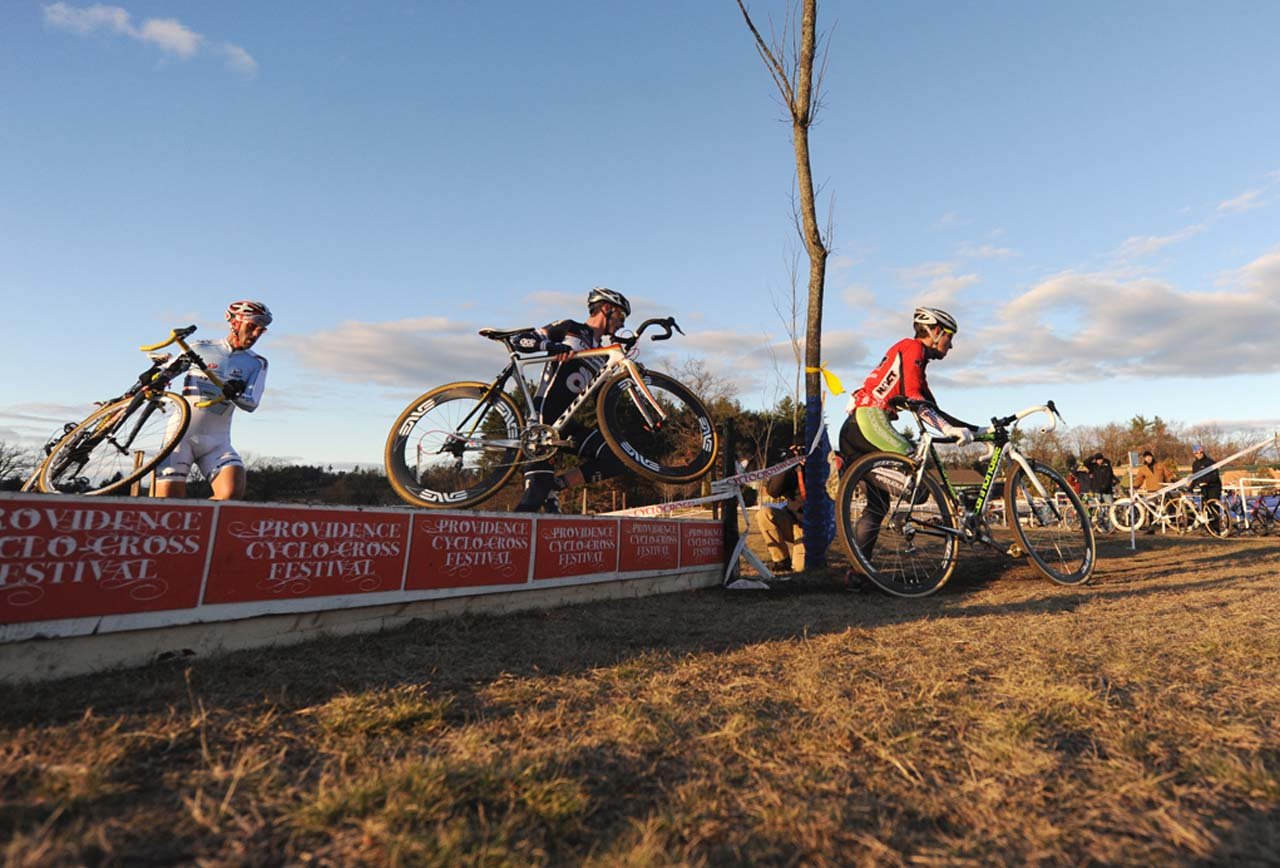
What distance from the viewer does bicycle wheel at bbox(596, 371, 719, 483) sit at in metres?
4.65

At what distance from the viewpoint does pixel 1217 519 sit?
1511cm

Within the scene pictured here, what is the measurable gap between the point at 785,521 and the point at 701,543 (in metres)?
2.70

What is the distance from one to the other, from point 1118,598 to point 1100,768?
13.3 ft

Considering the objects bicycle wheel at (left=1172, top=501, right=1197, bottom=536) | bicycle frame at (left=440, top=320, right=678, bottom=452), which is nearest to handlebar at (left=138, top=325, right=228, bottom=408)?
bicycle frame at (left=440, top=320, right=678, bottom=452)

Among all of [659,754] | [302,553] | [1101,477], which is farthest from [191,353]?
[1101,477]

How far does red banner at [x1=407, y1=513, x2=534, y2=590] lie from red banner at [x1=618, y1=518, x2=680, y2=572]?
1.12m

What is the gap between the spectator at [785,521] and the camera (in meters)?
8.70

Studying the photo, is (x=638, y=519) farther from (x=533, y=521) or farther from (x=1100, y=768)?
(x=1100, y=768)

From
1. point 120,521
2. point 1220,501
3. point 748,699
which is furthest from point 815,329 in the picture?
point 1220,501

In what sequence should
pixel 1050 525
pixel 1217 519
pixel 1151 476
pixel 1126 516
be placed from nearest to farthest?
pixel 1050 525, pixel 1217 519, pixel 1151 476, pixel 1126 516

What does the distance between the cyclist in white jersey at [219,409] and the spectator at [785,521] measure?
568 centimetres

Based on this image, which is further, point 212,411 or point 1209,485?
point 1209,485

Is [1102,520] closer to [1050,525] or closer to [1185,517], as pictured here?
[1185,517]

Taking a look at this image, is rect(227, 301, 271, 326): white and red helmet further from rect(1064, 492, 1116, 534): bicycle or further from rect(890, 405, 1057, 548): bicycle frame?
rect(1064, 492, 1116, 534): bicycle
